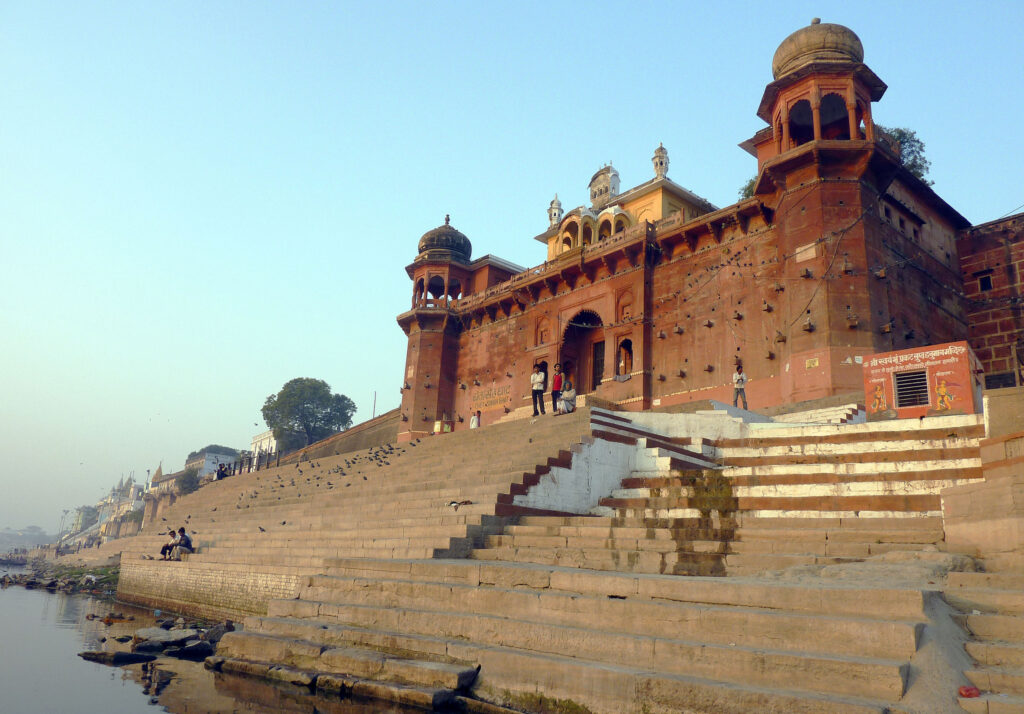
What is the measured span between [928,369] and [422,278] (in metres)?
21.7

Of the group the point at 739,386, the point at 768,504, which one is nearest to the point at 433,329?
the point at 739,386

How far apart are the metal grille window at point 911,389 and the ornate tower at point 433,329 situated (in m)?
18.4

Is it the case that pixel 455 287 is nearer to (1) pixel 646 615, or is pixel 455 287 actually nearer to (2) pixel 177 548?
(2) pixel 177 548

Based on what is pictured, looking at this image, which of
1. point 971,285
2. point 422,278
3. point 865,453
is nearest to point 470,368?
point 422,278

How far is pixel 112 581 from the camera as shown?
20.8 meters

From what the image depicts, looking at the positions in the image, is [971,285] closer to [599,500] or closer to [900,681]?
[599,500]

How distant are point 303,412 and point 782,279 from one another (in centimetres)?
4985

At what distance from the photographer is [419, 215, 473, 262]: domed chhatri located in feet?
102

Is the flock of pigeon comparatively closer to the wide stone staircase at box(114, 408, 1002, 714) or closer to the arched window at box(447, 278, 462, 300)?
the wide stone staircase at box(114, 408, 1002, 714)

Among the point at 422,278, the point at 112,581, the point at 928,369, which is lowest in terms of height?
the point at 112,581

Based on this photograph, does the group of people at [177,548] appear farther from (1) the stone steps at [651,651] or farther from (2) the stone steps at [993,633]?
(2) the stone steps at [993,633]

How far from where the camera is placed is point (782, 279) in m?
18.5

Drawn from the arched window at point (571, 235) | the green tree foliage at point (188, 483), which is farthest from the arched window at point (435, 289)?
the green tree foliage at point (188, 483)

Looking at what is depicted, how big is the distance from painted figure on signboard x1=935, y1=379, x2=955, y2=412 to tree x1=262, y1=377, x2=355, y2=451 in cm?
5456
